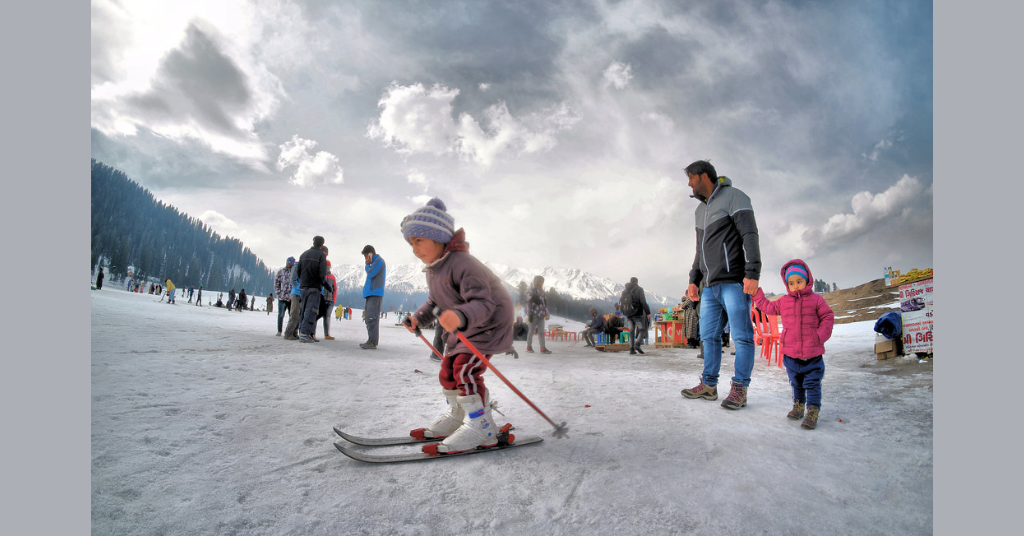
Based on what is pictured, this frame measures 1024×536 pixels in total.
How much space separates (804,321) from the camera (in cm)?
279

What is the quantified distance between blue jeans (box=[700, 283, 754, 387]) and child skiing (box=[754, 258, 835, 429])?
235mm

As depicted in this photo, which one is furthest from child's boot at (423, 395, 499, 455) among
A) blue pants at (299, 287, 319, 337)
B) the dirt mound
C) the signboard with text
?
the dirt mound

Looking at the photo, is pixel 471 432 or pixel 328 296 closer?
pixel 471 432

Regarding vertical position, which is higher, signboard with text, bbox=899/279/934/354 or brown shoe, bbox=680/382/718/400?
signboard with text, bbox=899/279/934/354

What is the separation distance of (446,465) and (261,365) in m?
3.52

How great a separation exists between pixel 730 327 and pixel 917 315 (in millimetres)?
3451

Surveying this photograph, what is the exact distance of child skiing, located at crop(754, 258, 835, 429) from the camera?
8.64 feet

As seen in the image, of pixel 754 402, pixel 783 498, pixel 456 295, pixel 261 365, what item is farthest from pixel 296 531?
pixel 261 365

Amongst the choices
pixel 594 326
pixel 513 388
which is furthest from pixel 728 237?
pixel 594 326

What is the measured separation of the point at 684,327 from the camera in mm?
11328

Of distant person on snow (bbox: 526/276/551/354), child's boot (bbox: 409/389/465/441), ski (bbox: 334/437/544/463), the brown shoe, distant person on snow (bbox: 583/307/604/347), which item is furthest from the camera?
distant person on snow (bbox: 583/307/604/347)

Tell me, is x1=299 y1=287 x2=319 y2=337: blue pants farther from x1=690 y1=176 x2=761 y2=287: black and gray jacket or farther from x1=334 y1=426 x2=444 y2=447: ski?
x1=690 y1=176 x2=761 y2=287: black and gray jacket

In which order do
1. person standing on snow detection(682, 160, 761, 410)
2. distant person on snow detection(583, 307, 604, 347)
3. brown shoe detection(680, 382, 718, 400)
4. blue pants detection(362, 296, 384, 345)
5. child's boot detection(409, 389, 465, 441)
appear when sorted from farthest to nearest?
1. distant person on snow detection(583, 307, 604, 347)
2. blue pants detection(362, 296, 384, 345)
3. brown shoe detection(680, 382, 718, 400)
4. person standing on snow detection(682, 160, 761, 410)
5. child's boot detection(409, 389, 465, 441)

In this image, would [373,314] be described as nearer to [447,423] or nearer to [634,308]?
[447,423]
